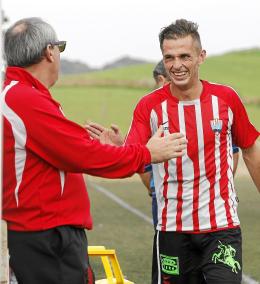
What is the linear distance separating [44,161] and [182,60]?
168cm

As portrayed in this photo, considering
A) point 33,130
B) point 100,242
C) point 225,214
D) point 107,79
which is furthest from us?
point 107,79

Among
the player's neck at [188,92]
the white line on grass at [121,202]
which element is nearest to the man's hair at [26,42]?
the player's neck at [188,92]

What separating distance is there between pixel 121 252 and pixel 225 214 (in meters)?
5.07

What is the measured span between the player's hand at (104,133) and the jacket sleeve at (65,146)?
941 mm

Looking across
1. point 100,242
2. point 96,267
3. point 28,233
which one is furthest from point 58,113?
point 100,242

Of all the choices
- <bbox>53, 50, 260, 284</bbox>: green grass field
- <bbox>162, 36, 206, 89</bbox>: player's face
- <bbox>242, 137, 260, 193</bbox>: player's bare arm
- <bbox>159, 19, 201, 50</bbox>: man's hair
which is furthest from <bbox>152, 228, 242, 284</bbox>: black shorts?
<bbox>53, 50, 260, 284</bbox>: green grass field

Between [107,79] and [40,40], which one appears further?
[107,79]

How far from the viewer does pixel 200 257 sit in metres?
6.23

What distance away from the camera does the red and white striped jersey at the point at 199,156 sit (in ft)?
20.3

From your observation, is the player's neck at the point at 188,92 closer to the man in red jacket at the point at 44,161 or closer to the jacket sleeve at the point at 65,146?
the man in red jacket at the point at 44,161

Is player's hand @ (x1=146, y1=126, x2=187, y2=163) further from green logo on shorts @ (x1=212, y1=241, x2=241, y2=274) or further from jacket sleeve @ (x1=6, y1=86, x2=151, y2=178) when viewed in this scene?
green logo on shorts @ (x1=212, y1=241, x2=241, y2=274)

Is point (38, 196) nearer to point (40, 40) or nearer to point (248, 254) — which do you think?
point (40, 40)

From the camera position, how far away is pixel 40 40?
4949 mm

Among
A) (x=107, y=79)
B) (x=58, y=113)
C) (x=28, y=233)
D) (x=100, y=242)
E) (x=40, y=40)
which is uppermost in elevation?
(x=40, y=40)
